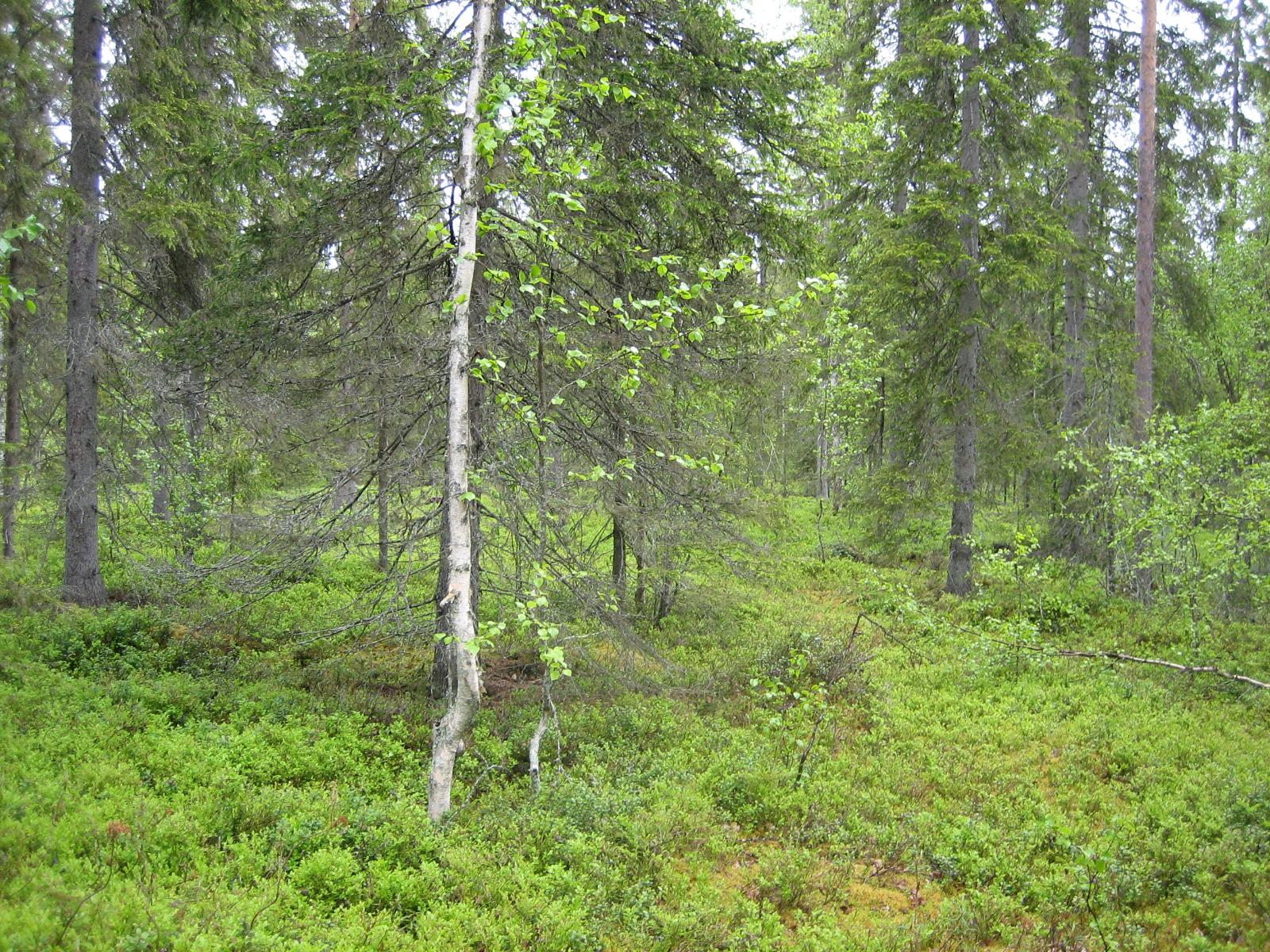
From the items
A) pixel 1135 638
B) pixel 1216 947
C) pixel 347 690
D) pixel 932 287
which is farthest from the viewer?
pixel 932 287

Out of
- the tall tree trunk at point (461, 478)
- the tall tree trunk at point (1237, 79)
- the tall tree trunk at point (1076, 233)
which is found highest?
the tall tree trunk at point (1237, 79)

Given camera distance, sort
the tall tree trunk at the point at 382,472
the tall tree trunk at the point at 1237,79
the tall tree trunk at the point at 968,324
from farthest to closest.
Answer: the tall tree trunk at the point at 1237,79, the tall tree trunk at the point at 968,324, the tall tree trunk at the point at 382,472

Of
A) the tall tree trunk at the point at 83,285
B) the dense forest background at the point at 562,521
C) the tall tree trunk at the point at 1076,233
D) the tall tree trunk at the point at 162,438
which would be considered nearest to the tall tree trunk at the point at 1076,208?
the tall tree trunk at the point at 1076,233

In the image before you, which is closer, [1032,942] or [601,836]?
[1032,942]

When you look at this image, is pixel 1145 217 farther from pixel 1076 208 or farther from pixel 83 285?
pixel 83 285

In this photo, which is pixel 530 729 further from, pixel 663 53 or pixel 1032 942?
pixel 663 53

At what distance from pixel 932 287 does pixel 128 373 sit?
13.9 m

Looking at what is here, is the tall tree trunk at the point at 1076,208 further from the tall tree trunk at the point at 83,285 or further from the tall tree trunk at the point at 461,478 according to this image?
the tall tree trunk at the point at 83,285

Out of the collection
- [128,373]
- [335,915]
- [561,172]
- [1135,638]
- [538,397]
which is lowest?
[335,915]

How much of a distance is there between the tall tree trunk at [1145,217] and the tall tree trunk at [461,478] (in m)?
13.7

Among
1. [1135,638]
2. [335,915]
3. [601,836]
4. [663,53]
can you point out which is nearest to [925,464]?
[1135,638]

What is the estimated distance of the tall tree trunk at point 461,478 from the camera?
235 inches

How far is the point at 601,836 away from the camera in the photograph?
5.97 metres

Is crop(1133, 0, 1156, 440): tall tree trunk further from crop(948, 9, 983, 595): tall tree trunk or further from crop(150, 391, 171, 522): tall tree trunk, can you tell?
crop(150, 391, 171, 522): tall tree trunk
